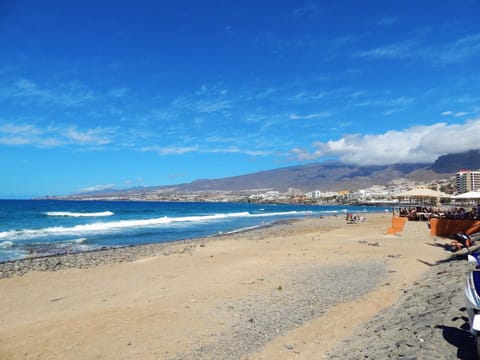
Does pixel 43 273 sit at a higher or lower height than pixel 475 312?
lower

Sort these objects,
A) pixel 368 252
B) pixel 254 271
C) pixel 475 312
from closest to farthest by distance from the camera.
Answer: pixel 475 312 → pixel 254 271 → pixel 368 252

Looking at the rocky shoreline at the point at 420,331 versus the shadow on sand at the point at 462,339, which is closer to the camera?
the shadow on sand at the point at 462,339

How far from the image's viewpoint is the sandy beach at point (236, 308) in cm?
524

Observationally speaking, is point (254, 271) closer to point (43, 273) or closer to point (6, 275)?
point (43, 273)

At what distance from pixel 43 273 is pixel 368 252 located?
11776 mm

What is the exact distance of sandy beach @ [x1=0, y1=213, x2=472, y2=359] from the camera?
17.2 feet

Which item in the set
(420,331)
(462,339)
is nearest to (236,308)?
(420,331)

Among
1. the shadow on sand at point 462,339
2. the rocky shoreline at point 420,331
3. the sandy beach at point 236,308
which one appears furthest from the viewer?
the sandy beach at point 236,308

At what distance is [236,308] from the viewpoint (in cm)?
723

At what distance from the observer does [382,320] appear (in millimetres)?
5965

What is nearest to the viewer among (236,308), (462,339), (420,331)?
(462,339)

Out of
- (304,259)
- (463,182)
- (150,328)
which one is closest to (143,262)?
(304,259)

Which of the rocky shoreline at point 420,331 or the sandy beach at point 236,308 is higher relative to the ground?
the rocky shoreline at point 420,331

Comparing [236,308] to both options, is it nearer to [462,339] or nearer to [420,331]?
[420,331]
